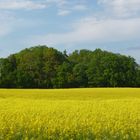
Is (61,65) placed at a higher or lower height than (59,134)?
higher

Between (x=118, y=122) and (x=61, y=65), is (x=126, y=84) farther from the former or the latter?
(x=118, y=122)

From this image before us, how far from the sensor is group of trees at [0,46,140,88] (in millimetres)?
93188

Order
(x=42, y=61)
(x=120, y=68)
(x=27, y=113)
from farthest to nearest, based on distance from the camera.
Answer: (x=42, y=61) → (x=120, y=68) → (x=27, y=113)

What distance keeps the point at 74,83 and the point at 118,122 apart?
3031 inches

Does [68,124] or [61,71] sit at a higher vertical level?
[61,71]

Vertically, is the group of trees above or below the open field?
above

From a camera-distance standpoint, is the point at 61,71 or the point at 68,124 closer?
the point at 68,124

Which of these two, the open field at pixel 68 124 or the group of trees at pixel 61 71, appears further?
the group of trees at pixel 61 71

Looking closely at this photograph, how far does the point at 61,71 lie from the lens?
321 feet

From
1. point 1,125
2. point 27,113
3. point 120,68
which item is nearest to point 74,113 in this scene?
point 27,113

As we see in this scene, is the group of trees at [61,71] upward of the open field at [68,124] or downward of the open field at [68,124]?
upward

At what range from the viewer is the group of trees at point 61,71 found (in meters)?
93.2

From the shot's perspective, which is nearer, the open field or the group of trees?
the open field

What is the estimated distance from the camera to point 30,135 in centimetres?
1411
